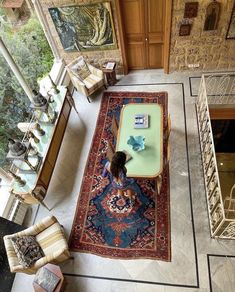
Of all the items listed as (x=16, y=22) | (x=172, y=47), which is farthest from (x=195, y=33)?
(x=16, y=22)

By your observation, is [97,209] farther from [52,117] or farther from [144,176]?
[52,117]

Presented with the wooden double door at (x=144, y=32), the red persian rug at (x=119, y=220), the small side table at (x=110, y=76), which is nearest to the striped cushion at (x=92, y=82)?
the small side table at (x=110, y=76)

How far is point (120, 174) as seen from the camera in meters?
3.81

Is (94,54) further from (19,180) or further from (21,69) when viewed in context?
(19,180)

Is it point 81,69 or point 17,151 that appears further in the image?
point 81,69

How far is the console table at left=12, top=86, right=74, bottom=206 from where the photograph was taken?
4270mm

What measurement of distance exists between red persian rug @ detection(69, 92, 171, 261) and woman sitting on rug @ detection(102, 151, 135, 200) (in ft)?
0.78

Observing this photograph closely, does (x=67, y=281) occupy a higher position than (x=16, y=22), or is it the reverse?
(x=16, y=22)

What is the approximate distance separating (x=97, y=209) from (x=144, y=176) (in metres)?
1.15

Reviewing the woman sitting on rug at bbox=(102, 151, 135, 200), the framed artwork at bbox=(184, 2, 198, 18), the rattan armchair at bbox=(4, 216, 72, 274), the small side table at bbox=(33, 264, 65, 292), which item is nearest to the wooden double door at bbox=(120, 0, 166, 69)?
the framed artwork at bbox=(184, 2, 198, 18)

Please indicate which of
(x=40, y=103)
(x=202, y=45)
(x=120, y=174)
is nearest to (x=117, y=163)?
(x=120, y=174)

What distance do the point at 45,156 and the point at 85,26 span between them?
3.05 metres

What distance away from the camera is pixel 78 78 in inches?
229

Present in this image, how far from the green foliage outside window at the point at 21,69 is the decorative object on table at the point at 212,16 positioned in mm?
3702
